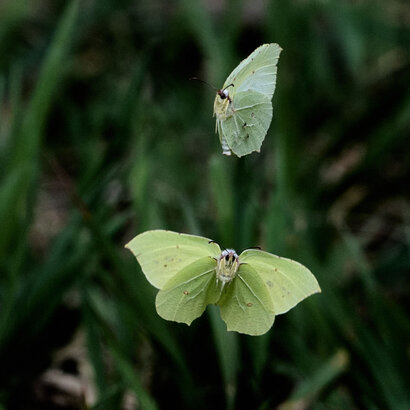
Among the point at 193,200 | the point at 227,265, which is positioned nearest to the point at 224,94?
the point at 227,265

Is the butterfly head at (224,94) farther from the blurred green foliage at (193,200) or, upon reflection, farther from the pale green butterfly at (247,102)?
the blurred green foliage at (193,200)

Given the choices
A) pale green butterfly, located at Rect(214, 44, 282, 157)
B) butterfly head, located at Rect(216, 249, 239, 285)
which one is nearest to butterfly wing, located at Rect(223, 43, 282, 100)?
pale green butterfly, located at Rect(214, 44, 282, 157)

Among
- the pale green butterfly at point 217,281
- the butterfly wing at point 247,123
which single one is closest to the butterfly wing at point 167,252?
the pale green butterfly at point 217,281

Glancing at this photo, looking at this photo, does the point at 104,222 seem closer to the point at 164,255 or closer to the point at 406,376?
the point at 406,376

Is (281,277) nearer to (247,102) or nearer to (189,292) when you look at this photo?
(189,292)

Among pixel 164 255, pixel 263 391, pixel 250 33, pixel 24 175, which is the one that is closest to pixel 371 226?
pixel 263 391
